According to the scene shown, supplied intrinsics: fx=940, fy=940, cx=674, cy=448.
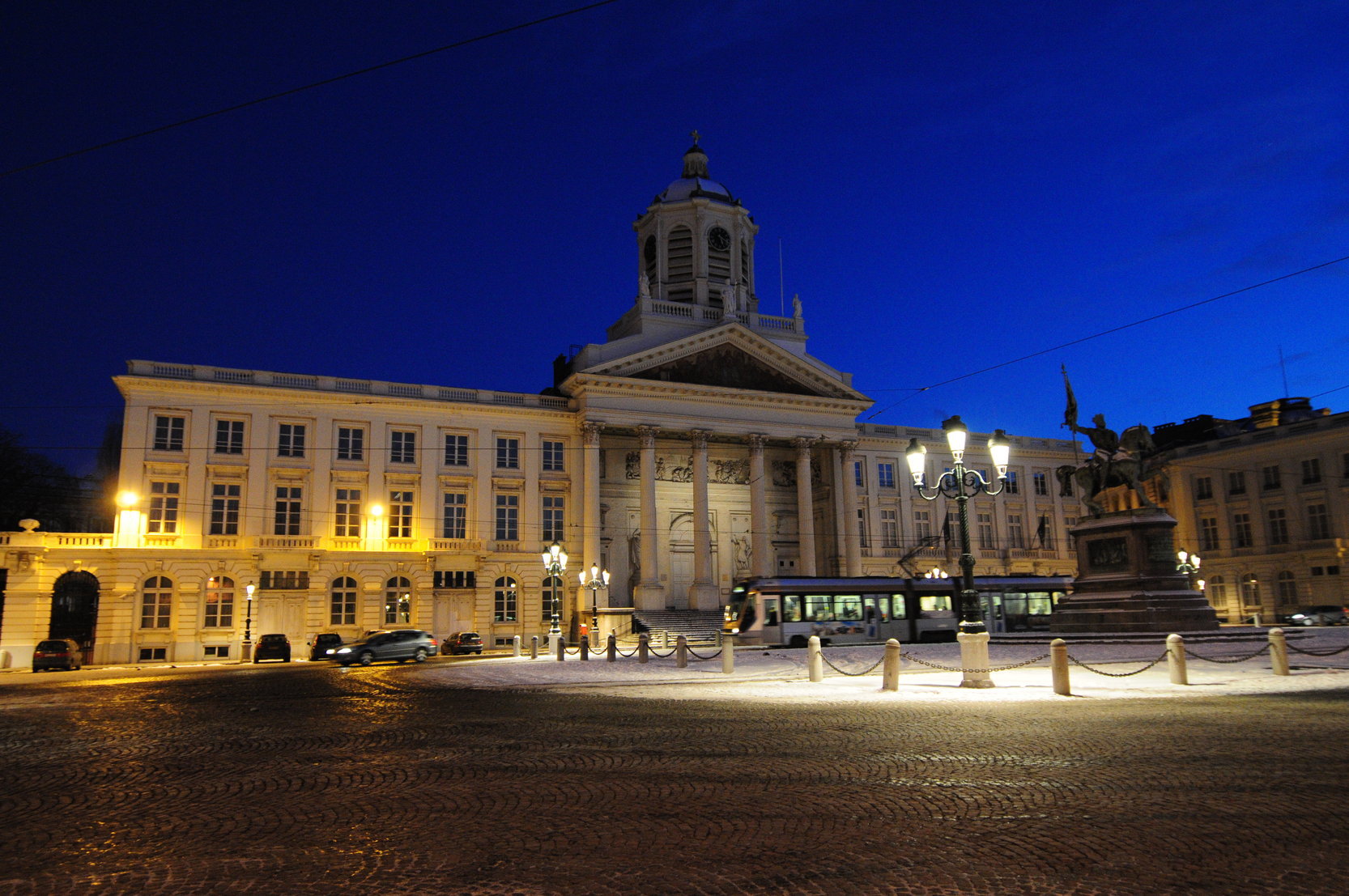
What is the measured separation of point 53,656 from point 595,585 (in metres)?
22.7

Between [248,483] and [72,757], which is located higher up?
[248,483]

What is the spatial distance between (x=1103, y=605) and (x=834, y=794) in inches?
891

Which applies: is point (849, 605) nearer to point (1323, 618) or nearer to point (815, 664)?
point (815, 664)

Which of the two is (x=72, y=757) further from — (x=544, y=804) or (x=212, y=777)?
(x=544, y=804)

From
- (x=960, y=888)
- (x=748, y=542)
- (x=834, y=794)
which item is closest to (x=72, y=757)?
(x=834, y=794)

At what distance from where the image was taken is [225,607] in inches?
1801

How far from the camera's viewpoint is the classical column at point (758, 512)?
54.2m

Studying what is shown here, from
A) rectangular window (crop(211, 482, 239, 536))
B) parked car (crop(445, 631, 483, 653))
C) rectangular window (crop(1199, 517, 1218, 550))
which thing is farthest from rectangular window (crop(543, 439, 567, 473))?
rectangular window (crop(1199, 517, 1218, 550))

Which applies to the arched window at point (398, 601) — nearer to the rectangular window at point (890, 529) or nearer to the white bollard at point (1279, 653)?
the rectangular window at point (890, 529)

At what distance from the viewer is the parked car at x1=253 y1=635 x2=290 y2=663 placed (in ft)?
136

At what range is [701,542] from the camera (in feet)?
173

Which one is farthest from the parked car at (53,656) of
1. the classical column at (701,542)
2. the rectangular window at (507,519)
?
the classical column at (701,542)

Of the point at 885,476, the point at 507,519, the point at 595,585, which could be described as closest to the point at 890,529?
the point at 885,476

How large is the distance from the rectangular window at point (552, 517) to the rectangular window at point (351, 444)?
10212 mm
